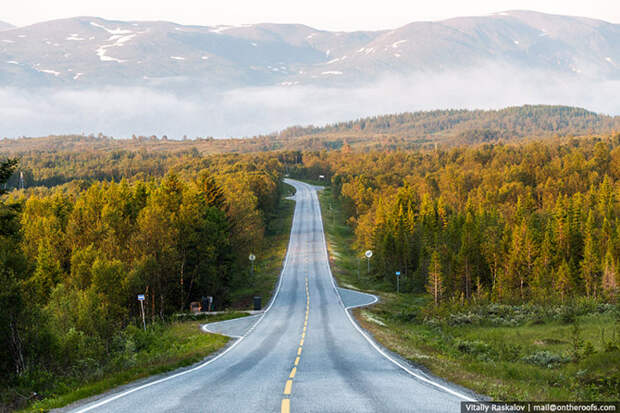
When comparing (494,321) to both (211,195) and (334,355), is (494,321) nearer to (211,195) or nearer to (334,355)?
(334,355)

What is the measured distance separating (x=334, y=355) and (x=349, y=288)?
47.3 meters

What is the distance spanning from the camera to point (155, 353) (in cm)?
2947

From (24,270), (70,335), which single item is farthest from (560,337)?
(24,270)

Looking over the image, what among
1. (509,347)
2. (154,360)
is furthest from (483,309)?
(154,360)

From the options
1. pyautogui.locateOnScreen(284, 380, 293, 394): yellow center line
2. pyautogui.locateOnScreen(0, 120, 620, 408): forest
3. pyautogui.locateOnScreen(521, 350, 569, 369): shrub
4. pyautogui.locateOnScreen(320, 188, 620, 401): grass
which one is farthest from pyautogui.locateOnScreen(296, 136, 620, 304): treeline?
pyautogui.locateOnScreen(284, 380, 293, 394): yellow center line

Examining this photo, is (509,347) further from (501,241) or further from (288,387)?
(501,241)

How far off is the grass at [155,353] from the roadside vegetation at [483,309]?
31.5 feet

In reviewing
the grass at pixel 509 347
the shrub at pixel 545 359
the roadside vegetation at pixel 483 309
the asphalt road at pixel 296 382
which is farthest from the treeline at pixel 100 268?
the shrub at pixel 545 359

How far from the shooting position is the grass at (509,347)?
15.2 meters

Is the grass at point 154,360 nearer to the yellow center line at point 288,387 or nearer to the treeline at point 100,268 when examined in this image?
the treeline at point 100,268

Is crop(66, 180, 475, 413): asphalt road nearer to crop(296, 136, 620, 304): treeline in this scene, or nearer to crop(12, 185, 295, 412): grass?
crop(12, 185, 295, 412): grass

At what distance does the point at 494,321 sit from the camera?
4378 centimetres

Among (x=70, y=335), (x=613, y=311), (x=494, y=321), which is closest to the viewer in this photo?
(x=70, y=335)

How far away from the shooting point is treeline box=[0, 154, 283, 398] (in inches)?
1101
